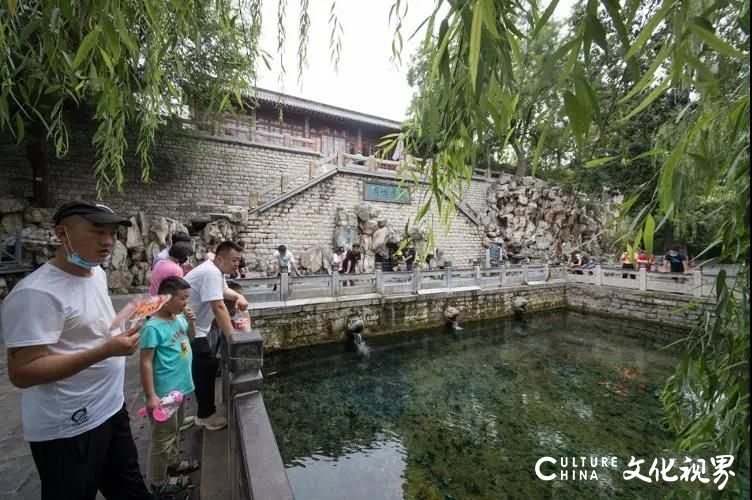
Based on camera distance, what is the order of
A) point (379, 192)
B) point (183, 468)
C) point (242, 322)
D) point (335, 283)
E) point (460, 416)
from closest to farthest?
point (183, 468) < point (242, 322) < point (460, 416) < point (335, 283) < point (379, 192)

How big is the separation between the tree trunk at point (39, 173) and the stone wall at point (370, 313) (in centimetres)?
786

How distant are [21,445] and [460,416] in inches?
205

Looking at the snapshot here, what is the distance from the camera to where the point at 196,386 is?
2850 mm

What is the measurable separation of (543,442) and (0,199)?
505 inches

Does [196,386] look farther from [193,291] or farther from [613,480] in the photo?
[613,480]

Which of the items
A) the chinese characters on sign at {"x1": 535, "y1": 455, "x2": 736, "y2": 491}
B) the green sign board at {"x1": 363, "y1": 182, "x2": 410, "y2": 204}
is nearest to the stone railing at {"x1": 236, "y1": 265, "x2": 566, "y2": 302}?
the green sign board at {"x1": 363, "y1": 182, "x2": 410, "y2": 204}

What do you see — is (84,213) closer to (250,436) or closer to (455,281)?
(250,436)

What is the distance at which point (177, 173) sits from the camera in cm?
1130

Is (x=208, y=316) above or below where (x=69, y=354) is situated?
below

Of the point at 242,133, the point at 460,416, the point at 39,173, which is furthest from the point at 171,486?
the point at 242,133

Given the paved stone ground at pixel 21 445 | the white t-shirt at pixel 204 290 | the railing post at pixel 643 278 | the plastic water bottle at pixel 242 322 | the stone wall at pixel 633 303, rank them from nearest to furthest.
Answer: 1. the paved stone ground at pixel 21 445
2. the white t-shirt at pixel 204 290
3. the plastic water bottle at pixel 242 322
4. the stone wall at pixel 633 303
5. the railing post at pixel 643 278

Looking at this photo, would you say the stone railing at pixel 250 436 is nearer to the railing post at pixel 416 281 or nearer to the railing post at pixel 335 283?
the railing post at pixel 335 283

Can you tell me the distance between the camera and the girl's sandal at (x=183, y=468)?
2.21 metres

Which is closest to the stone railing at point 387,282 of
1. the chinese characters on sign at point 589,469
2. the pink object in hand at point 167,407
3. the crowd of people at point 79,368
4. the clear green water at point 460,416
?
the clear green water at point 460,416
